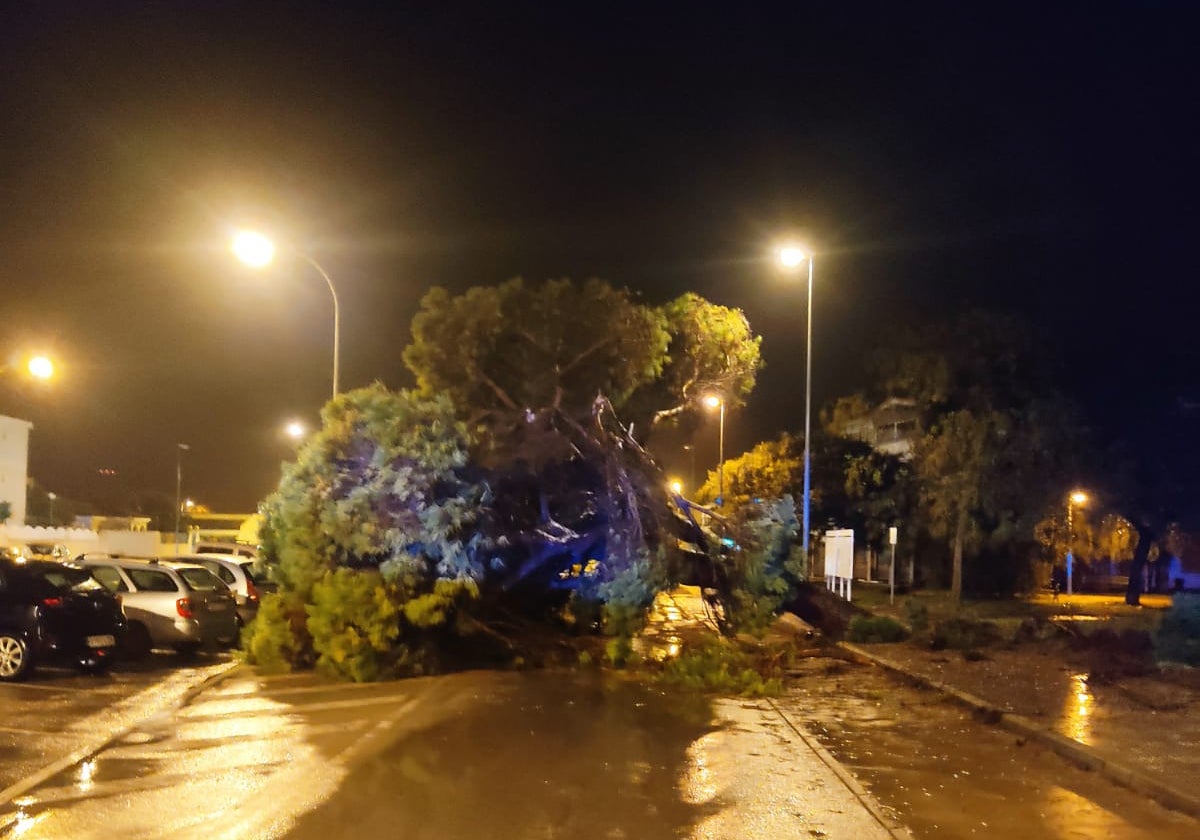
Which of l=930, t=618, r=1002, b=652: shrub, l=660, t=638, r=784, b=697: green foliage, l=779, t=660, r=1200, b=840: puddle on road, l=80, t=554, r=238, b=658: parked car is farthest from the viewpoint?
l=930, t=618, r=1002, b=652: shrub

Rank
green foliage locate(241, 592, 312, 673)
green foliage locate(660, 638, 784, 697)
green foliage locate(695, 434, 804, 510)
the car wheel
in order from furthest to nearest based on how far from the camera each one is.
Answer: green foliage locate(695, 434, 804, 510) < green foliage locate(241, 592, 312, 673) < green foliage locate(660, 638, 784, 697) < the car wheel

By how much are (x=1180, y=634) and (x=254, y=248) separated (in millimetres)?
14758

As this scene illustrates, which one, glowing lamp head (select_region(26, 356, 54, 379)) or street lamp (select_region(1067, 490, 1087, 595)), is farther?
street lamp (select_region(1067, 490, 1087, 595))

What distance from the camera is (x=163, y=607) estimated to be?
17141 millimetres

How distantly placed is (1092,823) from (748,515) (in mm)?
10390

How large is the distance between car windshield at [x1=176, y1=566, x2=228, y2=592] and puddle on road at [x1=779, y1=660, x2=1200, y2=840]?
9.40m

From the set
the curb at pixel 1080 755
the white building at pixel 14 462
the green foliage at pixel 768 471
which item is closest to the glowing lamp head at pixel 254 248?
the curb at pixel 1080 755

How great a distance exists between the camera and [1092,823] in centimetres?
823

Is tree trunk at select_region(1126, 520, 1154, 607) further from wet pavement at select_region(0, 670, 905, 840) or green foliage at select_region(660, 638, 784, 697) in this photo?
wet pavement at select_region(0, 670, 905, 840)

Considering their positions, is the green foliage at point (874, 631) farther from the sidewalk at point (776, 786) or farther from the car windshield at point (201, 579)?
the car windshield at point (201, 579)

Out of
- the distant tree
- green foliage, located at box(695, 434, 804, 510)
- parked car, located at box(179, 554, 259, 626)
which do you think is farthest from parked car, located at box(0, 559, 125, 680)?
green foliage, located at box(695, 434, 804, 510)

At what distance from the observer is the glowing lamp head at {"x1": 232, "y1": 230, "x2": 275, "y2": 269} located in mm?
17578

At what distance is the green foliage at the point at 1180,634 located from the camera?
643 inches

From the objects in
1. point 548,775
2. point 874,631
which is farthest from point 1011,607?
point 548,775
